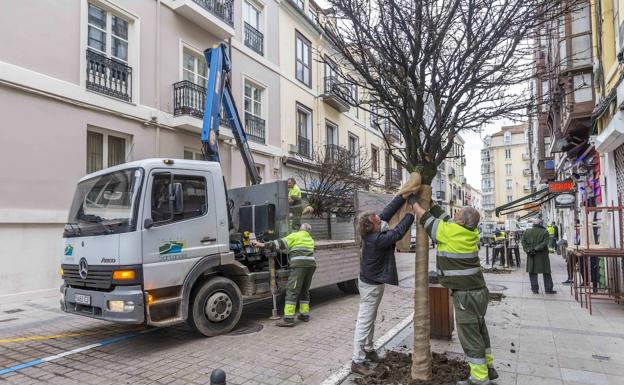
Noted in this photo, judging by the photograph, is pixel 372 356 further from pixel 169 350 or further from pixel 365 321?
pixel 169 350

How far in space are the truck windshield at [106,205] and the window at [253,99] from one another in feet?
32.7

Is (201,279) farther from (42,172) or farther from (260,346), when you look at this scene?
(42,172)

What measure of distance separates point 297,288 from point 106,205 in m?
3.17

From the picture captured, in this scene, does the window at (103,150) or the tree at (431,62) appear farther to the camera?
the window at (103,150)

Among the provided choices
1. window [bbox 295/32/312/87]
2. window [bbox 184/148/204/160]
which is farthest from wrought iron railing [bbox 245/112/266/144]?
window [bbox 295/32/312/87]

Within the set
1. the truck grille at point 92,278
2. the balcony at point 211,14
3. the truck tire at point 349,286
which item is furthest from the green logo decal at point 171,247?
the balcony at point 211,14

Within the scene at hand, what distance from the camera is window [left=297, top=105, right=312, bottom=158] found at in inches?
756

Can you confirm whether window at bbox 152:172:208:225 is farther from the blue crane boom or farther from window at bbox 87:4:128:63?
window at bbox 87:4:128:63

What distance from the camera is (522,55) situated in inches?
165

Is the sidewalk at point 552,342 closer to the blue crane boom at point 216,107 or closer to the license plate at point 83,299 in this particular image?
the license plate at point 83,299

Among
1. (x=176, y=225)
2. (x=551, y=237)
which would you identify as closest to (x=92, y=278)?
(x=176, y=225)

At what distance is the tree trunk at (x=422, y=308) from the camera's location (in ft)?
13.4

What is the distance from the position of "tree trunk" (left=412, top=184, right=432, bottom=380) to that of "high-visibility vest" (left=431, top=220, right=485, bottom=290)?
19 centimetres

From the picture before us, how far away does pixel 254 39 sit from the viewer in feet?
53.0
